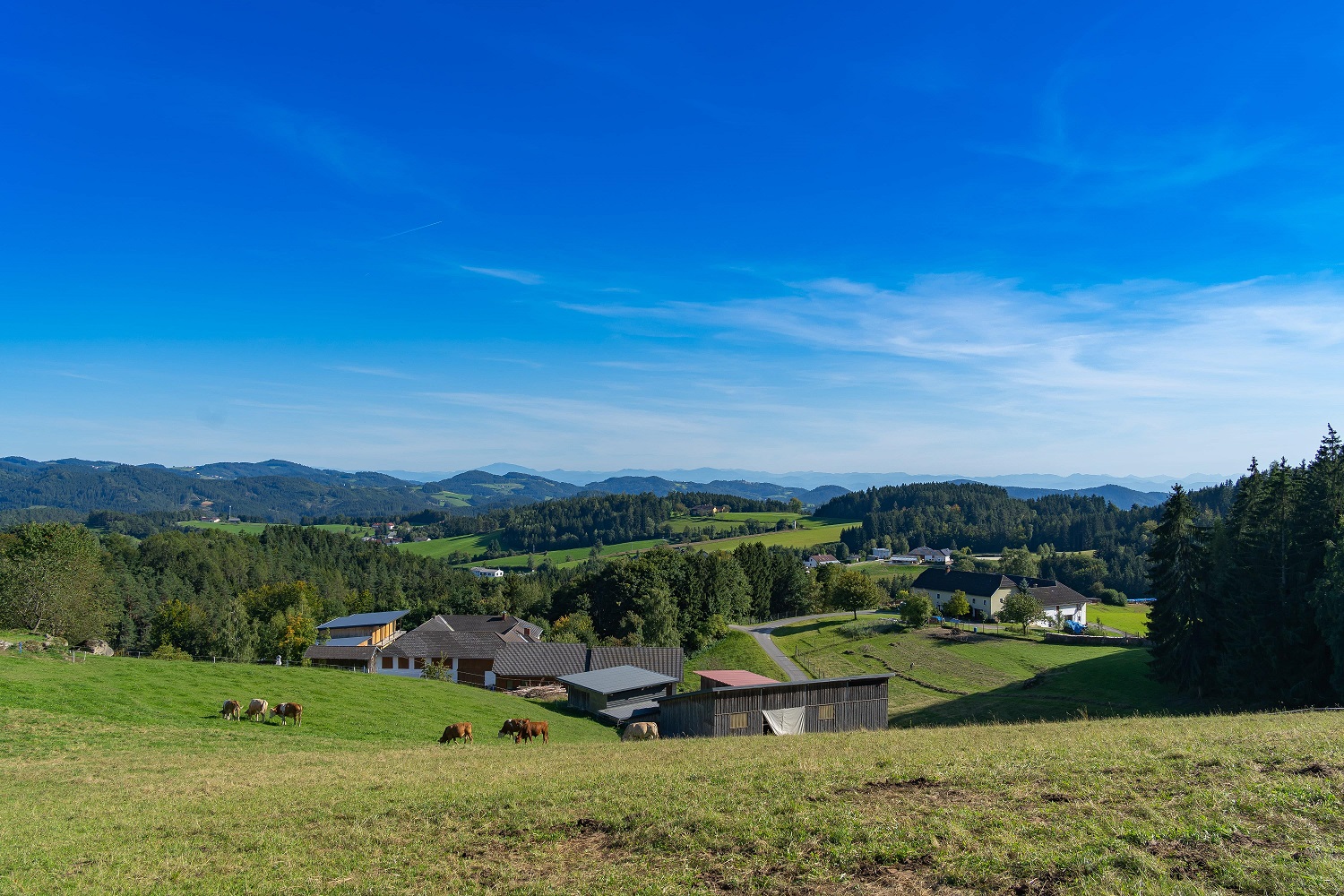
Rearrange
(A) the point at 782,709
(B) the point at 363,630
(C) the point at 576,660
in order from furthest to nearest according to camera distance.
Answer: (B) the point at 363,630 < (C) the point at 576,660 < (A) the point at 782,709

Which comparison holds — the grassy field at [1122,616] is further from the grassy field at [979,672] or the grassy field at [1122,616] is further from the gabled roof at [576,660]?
the gabled roof at [576,660]

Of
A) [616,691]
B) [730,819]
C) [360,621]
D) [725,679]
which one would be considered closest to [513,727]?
[616,691]

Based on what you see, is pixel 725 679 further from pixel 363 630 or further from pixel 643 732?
pixel 363 630

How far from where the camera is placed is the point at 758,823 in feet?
37.1

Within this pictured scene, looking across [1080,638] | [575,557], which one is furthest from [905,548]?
[1080,638]

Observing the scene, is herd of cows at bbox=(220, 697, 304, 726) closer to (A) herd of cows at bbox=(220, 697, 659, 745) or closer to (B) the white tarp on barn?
(A) herd of cows at bbox=(220, 697, 659, 745)

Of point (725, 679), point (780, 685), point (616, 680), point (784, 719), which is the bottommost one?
point (616, 680)

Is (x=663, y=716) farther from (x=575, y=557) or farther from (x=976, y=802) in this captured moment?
(x=575, y=557)

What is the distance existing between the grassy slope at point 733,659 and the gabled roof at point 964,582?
41.7m

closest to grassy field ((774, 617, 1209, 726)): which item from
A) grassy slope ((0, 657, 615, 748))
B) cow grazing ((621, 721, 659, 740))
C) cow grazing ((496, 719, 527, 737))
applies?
cow grazing ((621, 721, 659, 740))

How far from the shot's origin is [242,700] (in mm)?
30844

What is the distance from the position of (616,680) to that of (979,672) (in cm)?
3478

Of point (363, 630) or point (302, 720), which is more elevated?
point (302, 720)

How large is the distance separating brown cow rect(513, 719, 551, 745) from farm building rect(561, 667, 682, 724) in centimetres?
1303
